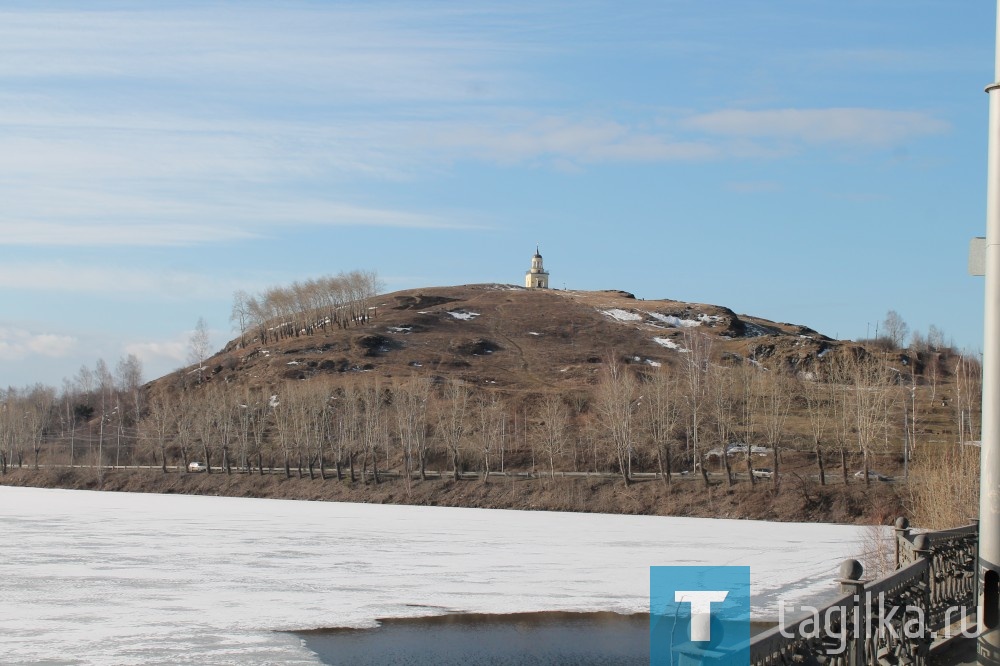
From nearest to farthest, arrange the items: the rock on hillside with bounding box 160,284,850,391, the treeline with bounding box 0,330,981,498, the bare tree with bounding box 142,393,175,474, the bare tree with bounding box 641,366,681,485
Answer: the bare tree with bounding box 641,366,681,485
the treeline with bounding box 0,330,981,498
the bare tree with bounding box 142,393,175,474
the rock on hillside with bounding box 160,284,850,391

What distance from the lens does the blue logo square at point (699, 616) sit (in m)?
6.91

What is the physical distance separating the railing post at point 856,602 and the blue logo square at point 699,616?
1071 mm

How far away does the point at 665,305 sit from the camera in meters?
196

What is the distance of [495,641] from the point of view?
22.2 m

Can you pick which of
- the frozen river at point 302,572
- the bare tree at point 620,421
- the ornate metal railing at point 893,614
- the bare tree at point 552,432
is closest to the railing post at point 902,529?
the ornate metal railing at point 893,614

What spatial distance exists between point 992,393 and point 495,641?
16.3 meters

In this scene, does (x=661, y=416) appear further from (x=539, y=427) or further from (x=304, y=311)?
(x=304, y=311)

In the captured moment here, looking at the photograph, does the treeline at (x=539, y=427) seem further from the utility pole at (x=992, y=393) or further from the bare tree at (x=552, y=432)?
the utility pole at (x=992, y=393)

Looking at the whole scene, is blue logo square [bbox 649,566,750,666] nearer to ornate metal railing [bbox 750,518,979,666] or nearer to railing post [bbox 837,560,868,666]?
ornate metal railing [bbox 750,518,979,666]

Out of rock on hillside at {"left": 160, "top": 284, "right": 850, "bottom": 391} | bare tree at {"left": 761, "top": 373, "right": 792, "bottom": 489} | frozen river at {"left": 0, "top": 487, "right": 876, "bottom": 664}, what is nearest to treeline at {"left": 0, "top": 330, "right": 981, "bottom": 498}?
bare tree at {"left": 761, "top": 373, "right": 792, "bottom": 489}

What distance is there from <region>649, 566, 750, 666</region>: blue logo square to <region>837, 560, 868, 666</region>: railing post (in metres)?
1.07

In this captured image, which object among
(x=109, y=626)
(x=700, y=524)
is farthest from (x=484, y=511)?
(x=109, y=626)

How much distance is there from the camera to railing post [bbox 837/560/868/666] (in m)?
9.35

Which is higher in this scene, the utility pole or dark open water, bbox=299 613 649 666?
the utility pole
